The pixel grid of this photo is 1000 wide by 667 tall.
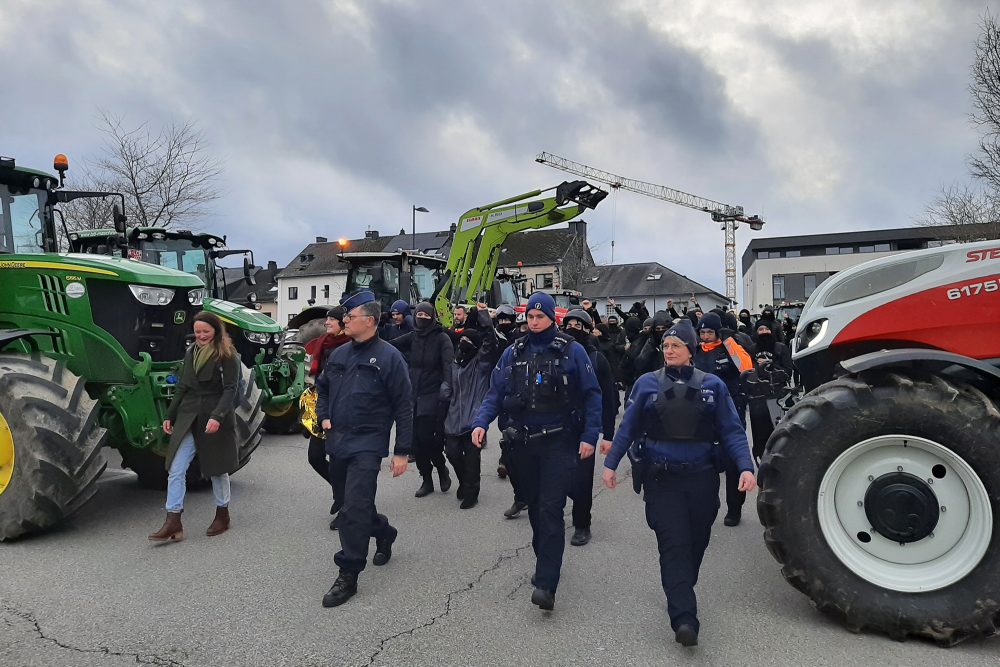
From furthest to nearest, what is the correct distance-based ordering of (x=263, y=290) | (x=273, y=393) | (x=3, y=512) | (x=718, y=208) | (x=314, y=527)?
(x=718, y=208) → (x=263, y=290) → (x=273, y=393) → (x=314, y=527) → (x=3, y=512)

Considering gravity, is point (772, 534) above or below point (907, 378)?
below

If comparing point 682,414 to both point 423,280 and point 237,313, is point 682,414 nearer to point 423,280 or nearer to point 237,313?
point 237,313

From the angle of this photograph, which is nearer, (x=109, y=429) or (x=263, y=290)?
(x=109, y=429)

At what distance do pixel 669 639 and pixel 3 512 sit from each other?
481cm

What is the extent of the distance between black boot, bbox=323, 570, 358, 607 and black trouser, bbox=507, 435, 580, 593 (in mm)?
1111

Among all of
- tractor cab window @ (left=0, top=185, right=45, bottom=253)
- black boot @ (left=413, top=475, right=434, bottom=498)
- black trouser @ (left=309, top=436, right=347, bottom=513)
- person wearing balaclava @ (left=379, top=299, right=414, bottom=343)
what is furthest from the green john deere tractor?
black boot @ (left=413, top=475, right=434, bottom=498)

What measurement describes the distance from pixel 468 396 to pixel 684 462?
3191 mm

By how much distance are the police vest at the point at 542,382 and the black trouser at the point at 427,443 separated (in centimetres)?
219

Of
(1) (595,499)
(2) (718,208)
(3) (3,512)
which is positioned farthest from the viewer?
(2) (718,208)

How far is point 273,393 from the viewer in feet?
30.3

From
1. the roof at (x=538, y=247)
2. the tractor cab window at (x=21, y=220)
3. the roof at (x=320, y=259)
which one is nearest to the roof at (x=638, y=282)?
the roof at (x=538, y=247)

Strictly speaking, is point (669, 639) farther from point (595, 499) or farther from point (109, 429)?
point (109, 429)

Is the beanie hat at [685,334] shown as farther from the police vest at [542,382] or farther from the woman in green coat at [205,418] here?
the woman in green coat at [205,418]

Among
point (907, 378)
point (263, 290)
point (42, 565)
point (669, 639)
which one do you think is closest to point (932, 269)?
point (907, 378)
